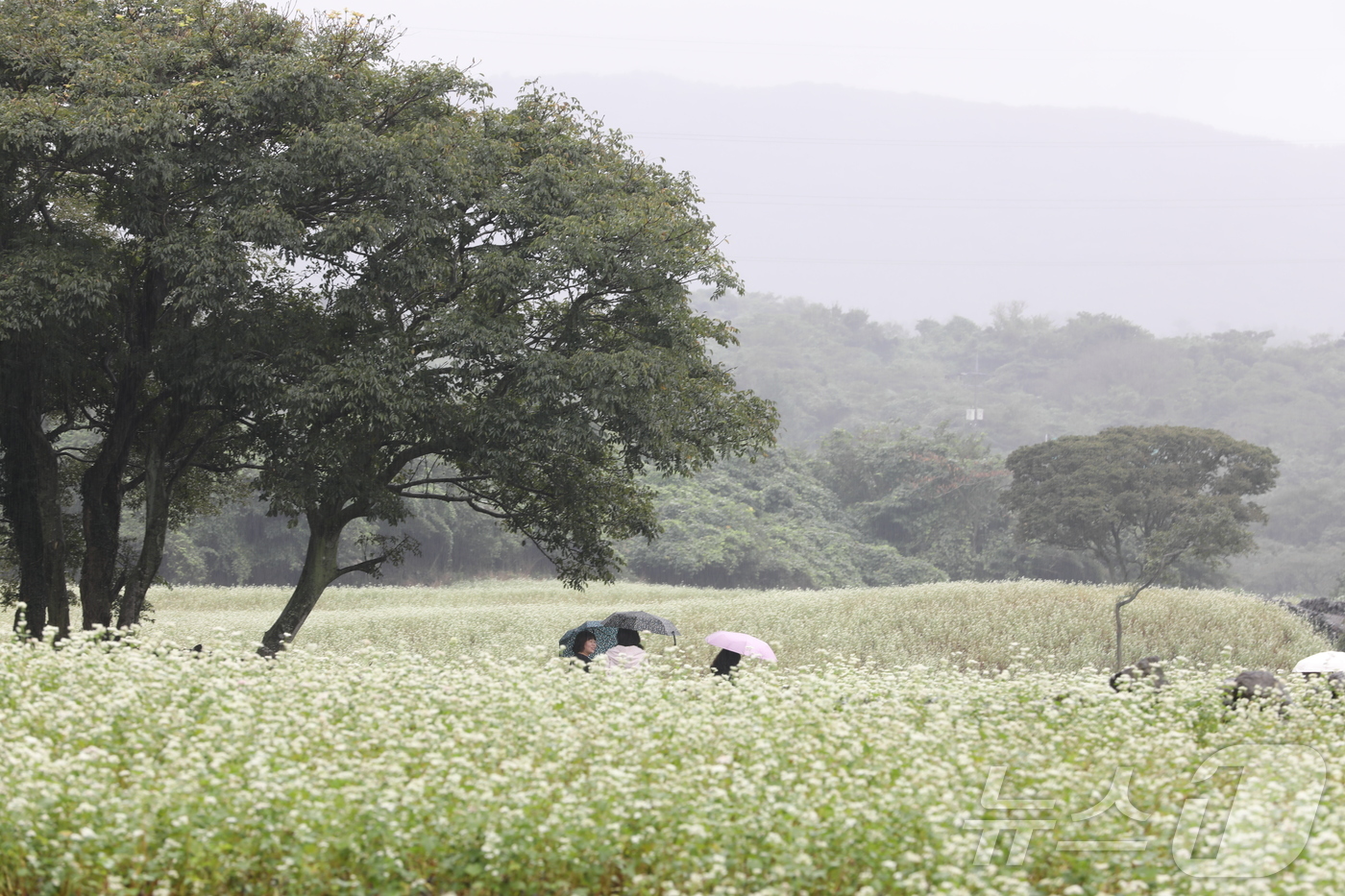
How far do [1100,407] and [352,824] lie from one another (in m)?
107

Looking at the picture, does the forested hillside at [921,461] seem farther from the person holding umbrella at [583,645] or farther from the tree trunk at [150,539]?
the person holding umbrella at [583,645]

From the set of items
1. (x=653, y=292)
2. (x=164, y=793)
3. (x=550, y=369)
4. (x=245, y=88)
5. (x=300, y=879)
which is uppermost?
(x=245, y=88)

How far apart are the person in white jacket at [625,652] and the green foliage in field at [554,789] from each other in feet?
7.98

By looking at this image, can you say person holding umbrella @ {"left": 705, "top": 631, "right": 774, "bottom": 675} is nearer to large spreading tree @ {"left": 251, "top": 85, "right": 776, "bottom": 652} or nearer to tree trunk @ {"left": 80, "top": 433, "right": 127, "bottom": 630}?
large spreading tree @ {"left": 251, "top": 85, "right": 776, "bottom": 652}

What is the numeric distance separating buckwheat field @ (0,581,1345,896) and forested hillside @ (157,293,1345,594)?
3768 cm

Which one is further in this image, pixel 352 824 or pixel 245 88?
pixel 245 88

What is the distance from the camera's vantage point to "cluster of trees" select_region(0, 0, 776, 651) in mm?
12664

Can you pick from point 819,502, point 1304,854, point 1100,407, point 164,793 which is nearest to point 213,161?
point 164,793

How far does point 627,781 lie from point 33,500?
38.2 ft

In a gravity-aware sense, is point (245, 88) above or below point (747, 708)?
above

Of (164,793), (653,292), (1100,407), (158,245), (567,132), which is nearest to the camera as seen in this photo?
(164,793)

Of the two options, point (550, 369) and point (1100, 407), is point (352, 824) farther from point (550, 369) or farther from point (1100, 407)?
point (1100, 407)

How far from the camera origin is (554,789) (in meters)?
5.93

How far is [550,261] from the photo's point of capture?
13547 millimetres
